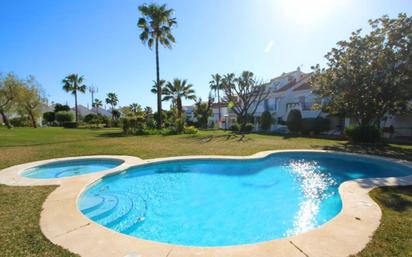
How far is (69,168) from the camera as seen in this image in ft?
33.0

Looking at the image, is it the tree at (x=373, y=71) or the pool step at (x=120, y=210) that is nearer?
the pool step at (x=120, y=210)

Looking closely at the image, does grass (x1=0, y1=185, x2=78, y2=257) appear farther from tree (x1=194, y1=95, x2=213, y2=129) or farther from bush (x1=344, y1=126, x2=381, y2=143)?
tree (x1=194, y1=95, x2=213, y2=129)

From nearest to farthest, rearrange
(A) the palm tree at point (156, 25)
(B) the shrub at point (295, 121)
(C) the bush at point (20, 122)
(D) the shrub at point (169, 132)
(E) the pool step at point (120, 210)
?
(E) the pool step at point (120, 210)
(D) the shrub at point (169, 132)
(A) the palm tree at point (156, 25)
(B) the shrub at point (295, 121)
(C) the bush at point (20, 122)

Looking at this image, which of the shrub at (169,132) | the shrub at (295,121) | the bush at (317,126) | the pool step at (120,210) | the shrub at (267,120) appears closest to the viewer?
the pool step at (120,210)

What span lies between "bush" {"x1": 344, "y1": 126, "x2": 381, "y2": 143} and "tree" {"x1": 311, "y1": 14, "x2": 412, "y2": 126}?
101 cm

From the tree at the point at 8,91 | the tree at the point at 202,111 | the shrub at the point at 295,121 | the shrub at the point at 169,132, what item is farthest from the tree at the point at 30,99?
the shrub at the point at 295,121

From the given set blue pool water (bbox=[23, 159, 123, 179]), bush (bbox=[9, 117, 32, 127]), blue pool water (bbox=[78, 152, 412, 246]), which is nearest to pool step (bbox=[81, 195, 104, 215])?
blue pool water (bbox=[78, 152, 412, 246])

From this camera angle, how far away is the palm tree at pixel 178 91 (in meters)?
36.0

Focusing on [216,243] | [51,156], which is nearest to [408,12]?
[216,243]

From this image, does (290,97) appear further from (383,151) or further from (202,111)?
(383,151)

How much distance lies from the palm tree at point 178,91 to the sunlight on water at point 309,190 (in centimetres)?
2721

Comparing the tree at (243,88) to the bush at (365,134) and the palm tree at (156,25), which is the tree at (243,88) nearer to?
the palm tree at (156,25)

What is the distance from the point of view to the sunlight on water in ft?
17.1

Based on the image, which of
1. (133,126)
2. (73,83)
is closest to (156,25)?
(133,126)
